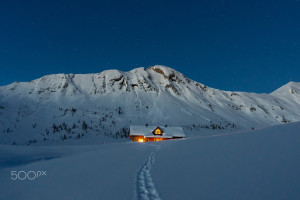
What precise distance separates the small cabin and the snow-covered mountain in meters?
15.6

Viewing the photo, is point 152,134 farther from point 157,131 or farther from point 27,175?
point 27,175

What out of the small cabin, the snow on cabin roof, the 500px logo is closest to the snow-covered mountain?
the small cabin

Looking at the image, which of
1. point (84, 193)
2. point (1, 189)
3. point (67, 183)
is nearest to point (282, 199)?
point (84, 193)

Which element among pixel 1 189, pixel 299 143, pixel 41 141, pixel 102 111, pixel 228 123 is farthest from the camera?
pixel 228 123

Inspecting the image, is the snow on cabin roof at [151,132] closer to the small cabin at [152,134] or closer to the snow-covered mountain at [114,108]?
the small cabin at [152,134]

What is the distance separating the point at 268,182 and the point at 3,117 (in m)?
120

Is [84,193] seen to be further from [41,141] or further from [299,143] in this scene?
[41,141]

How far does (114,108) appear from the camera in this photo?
5030 inches

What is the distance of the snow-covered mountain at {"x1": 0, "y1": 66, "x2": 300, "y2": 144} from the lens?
8975 centimetres

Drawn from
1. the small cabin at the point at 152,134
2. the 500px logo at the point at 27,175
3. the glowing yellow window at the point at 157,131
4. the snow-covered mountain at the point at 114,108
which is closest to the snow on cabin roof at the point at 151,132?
the small cabin at the point at 152,134

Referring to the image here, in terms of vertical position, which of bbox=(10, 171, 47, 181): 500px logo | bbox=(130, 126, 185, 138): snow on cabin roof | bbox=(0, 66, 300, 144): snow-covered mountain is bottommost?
bbox=(10, 171, 47, 181): 500px logo

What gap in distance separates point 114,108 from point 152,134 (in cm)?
6414

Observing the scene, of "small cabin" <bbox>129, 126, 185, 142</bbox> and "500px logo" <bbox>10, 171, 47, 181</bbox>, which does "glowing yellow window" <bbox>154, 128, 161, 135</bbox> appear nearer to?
"small cabin" <bbox>129, 126, 185, 142</bbox>

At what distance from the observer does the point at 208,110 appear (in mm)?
151625
